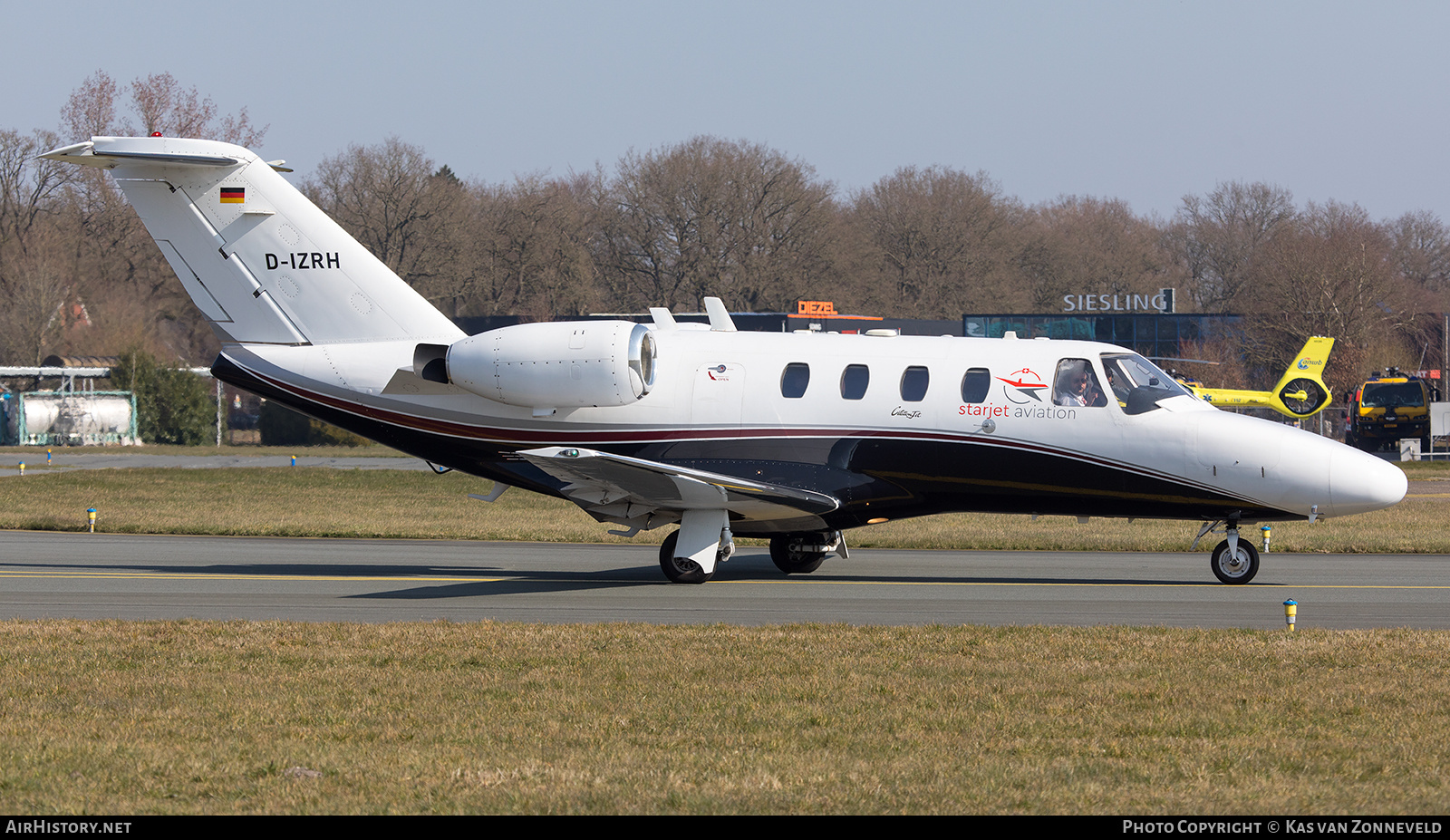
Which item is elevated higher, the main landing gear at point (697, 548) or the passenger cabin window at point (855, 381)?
the passenger cabin window at point (855, 381)

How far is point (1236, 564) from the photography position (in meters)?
16.2

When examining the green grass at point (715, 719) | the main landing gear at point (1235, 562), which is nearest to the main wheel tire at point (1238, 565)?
the main landing gear at point (1235, 562)

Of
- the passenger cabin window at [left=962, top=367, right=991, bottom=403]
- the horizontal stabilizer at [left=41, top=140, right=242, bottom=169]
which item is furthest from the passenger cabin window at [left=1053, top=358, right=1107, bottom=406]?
the horizontal stabilizer at [left=41, top=140, right=242, bottom=169]

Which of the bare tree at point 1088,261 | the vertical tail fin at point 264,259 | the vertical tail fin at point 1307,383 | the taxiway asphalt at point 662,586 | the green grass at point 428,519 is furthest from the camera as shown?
the bare tree at point 1088,261

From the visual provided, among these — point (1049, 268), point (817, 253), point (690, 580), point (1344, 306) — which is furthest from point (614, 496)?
point (1049, 268)

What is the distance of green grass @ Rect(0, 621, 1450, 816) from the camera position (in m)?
6.72

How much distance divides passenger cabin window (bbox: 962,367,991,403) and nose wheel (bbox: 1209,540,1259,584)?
348 centimetres

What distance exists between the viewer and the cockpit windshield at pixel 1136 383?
53.0ft

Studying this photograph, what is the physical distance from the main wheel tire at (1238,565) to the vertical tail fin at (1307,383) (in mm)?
30316

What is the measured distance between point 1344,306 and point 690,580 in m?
55.2

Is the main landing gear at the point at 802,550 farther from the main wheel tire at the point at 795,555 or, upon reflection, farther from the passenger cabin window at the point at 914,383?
the passenger cabin window at the point at 914,383

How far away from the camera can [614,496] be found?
16234 millimetres

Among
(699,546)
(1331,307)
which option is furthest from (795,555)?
(1331,307)

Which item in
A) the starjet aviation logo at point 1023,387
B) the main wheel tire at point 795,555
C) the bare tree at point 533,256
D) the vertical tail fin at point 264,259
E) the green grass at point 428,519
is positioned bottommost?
the green grass at point 428,519
